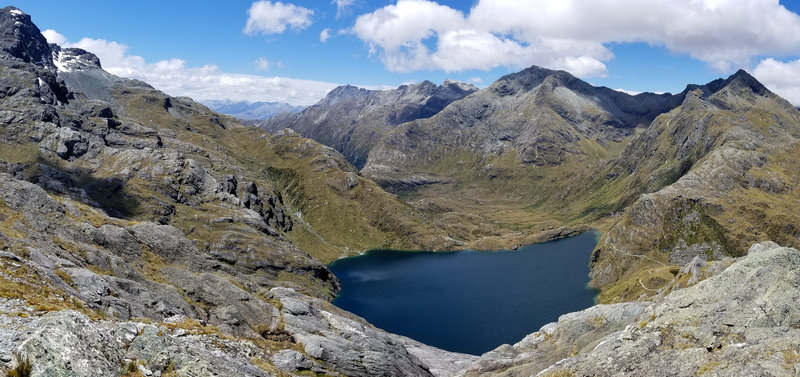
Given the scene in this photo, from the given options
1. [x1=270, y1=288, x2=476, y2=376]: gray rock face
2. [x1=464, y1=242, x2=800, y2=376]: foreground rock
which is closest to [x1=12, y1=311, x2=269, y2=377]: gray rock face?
[x1=270, y1=288, x2=476, y2=376]: gray rock face

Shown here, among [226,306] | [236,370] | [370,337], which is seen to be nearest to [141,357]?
[236,370]

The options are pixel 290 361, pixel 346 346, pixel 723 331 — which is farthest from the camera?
pixel 346 346

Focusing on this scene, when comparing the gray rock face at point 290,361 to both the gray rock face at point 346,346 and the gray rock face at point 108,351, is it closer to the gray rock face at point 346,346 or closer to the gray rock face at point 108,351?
the gray rock face at point 346,346

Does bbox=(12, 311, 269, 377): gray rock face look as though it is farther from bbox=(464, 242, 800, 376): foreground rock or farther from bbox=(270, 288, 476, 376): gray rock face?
bbox=(464, 242, 800, 376): foreground rock

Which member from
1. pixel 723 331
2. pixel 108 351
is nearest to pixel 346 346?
pixel 108 351

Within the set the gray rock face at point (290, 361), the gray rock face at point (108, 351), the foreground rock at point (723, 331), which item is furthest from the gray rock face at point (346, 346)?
the foreground rock at point (723, 331)

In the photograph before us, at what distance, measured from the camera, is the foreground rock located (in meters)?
22.0

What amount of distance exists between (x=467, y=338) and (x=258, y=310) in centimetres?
10681

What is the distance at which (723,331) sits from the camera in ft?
86.2

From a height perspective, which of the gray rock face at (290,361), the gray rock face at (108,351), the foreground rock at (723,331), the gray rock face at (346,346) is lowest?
the gray rock face at (346,346)

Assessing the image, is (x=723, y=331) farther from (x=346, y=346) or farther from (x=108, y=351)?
(x=346, y=346)

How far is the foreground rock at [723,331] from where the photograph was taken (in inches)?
864

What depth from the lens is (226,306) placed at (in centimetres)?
5541

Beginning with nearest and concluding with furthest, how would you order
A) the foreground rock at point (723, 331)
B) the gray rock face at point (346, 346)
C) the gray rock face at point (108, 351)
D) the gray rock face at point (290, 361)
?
the gray rock face at point (108, 351), the foreground rock at point (723, 331), the gray rock face at point (290, 361), the gray rock face at point (346, 346)
